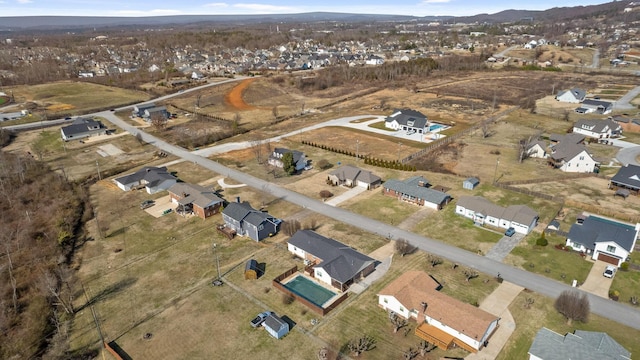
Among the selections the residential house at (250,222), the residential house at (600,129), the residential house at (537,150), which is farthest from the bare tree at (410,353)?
the residential house at (600,129)

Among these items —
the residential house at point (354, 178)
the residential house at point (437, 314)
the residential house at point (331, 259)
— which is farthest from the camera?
the residential house at point (354, 178)

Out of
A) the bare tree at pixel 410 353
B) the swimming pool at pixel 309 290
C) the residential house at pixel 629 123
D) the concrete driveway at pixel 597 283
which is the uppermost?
the residential house at pixel 629 123

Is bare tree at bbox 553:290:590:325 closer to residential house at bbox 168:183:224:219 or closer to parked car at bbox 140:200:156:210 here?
residential house at bbox 168:183:224:219

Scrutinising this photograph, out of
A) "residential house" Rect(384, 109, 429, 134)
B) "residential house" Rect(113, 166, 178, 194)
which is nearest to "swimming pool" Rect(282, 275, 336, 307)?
"residential house" Rect(113, 166, 178, 194)

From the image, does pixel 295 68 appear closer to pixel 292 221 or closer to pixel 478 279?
pixel 292 221

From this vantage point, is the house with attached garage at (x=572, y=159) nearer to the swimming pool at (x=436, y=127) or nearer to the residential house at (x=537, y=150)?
the residential house at (x=537, y=150)

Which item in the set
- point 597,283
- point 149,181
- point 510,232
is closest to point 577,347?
point 597,283

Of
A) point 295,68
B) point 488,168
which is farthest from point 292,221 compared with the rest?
point 295,68

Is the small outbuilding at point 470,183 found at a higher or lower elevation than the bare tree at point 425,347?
higher
